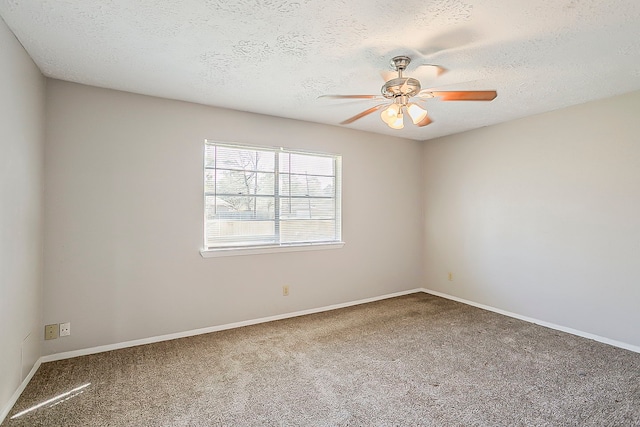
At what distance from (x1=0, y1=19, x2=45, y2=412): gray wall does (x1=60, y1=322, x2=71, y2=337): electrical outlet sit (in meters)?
0.14

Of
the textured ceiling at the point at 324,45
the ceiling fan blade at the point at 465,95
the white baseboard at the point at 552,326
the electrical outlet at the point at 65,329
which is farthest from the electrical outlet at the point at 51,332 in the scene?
the white baseboard at the point at 552,326

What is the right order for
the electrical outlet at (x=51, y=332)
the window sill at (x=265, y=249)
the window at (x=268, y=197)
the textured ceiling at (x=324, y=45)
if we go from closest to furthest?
the textured ceiling at (x=324, y=45) → the electrical outlet at (x=51, y=332) → the window sill at (x=265, y=249) → the window at (x=268, y=197)

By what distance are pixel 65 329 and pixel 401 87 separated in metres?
3.35

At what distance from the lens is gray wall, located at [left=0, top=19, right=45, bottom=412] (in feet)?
6.43

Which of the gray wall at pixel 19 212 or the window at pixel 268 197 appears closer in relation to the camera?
the gray wall at pixel 19 212

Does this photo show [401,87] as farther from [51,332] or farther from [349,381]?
[51,332]

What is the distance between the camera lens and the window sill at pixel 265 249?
3375mm

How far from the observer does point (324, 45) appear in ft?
7.09

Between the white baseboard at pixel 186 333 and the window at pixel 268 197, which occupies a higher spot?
the window at pixel 268 197

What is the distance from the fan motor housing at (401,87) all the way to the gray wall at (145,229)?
73.1 inches

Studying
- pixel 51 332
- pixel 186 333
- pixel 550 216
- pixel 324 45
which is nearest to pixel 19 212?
pixel 51 332

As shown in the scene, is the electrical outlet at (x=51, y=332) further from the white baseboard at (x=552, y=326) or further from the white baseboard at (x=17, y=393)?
the white baseboard at (x=552, y=326)

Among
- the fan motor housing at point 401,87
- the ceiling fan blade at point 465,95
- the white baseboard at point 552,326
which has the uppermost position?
the fan motor housing at point 401,87

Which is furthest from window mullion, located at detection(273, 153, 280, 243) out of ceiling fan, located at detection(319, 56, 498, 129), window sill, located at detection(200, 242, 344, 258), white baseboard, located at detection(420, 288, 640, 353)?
white baseboard, located at detection(420, 288, 640, 353)
